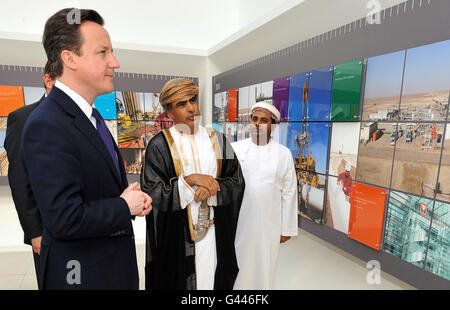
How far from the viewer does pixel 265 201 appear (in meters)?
1.80

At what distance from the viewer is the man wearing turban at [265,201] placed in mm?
1800

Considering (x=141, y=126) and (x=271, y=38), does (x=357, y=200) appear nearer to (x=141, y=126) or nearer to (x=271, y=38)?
(x=271, y=38)

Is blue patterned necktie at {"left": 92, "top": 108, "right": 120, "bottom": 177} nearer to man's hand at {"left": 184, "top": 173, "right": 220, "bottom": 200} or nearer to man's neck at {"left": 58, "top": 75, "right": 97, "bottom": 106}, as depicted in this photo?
man's neck at {"left": 58, "top": 75, "right": 97, "bottom": 106}

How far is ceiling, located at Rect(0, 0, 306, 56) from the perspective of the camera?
2.95m

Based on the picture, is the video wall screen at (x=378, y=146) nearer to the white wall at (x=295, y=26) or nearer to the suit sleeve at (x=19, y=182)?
the white wall at (x=295, y=26)

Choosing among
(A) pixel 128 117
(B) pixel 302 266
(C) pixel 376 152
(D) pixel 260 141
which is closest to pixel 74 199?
(D) pixel 260 141

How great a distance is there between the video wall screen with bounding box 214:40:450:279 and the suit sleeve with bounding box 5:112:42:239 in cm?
170

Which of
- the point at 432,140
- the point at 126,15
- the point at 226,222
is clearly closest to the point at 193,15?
the point at 126,15

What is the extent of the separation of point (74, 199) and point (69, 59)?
1.65 ft

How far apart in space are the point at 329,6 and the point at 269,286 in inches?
79.7

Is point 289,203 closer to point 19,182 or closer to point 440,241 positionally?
point 440,241

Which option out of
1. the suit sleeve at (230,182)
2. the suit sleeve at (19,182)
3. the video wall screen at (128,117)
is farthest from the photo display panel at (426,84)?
the video wall screen at (128,117)

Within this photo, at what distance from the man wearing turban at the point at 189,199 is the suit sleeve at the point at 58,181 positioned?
1.90ft

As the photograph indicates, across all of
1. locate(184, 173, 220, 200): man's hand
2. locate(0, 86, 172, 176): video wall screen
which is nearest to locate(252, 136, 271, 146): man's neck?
locate(184, 173, 220, 200): man's hand
